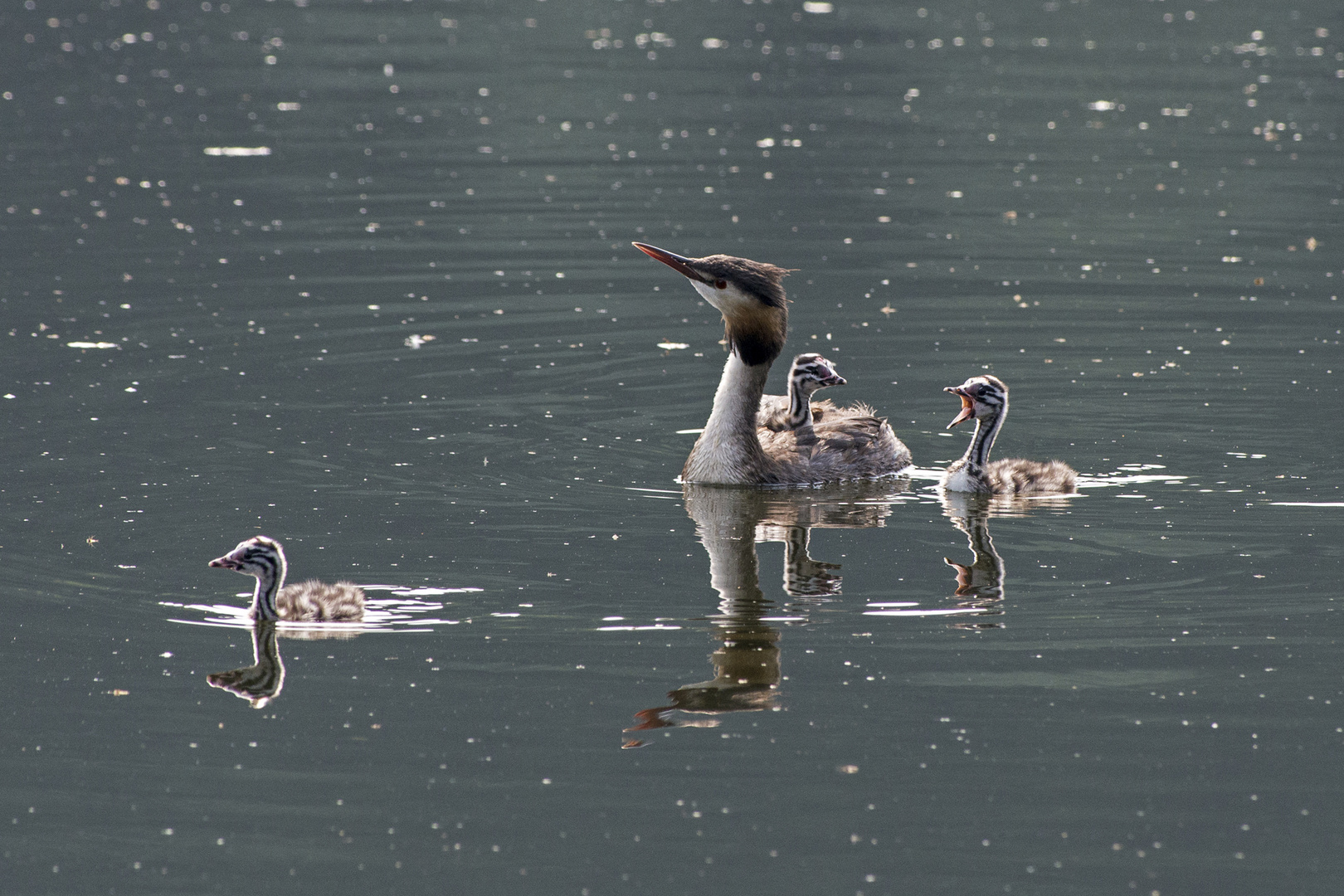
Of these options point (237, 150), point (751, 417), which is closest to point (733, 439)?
point (751, 417)

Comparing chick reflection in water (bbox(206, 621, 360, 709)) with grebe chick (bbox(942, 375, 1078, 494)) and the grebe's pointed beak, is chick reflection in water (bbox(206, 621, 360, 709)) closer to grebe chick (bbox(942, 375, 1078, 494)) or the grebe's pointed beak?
the grebe's pointed beak

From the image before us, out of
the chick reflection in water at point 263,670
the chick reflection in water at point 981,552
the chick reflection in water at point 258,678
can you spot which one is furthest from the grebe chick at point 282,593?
the chick reflection in water at point 981,552

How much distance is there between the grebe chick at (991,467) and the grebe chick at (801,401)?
96 cm

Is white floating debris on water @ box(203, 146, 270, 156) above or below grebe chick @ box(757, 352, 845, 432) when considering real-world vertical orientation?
above

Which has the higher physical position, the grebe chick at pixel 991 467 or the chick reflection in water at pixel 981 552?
the grebe chick at pixel 991 467

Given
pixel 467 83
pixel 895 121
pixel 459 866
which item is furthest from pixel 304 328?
pixel 467 83

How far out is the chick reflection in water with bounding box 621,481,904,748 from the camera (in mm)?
9047

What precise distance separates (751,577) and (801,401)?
2910 mm

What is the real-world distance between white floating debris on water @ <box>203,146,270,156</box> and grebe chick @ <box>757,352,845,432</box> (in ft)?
52.8

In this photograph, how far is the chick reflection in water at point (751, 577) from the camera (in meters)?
9.05

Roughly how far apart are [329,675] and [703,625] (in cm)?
209

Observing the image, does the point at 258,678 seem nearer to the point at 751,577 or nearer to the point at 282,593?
the point at 282,593

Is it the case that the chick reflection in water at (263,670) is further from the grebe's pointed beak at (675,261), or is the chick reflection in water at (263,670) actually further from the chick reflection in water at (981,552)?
the grebe's pointed beak at (675,261)

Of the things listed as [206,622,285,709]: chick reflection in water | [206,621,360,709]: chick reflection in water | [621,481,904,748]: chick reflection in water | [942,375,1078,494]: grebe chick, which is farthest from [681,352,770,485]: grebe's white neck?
[206,622,285,709]: chick reflection in water
